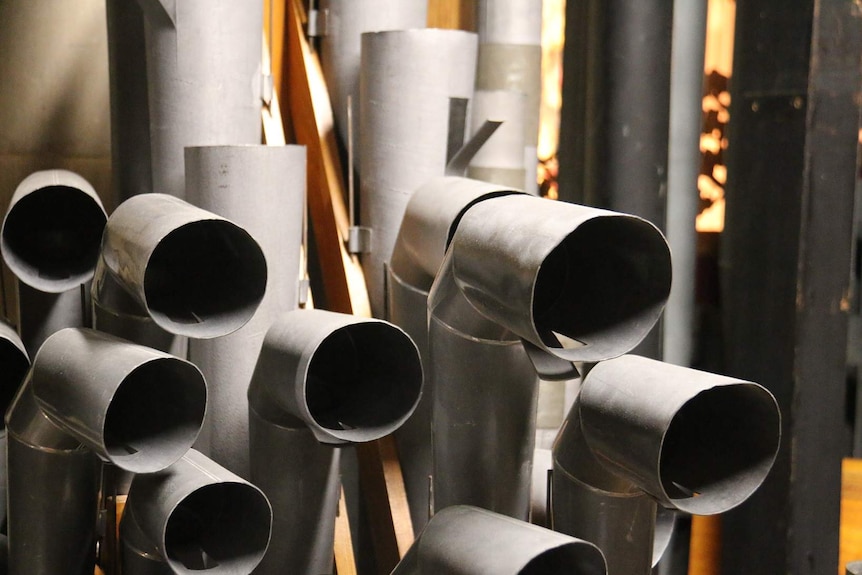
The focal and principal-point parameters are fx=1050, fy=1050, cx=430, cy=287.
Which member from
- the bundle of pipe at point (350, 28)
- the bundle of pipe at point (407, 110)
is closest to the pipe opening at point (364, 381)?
the bundle of pipe at point (407, 110)

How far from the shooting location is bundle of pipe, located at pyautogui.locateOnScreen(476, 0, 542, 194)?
5.59 feet

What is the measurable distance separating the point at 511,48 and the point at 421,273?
0.52 metres

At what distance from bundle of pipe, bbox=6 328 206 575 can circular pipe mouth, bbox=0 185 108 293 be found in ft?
0.60

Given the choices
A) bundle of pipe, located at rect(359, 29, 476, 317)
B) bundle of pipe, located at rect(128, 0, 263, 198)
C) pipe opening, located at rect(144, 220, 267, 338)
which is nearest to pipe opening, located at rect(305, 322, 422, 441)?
pipe opening, located at rect(144, 220, 267, 338)

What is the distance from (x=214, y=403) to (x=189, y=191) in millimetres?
282

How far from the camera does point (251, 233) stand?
136cm

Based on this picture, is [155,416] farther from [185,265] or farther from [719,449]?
[719,449]

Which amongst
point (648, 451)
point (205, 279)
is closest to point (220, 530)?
point (205, 279)

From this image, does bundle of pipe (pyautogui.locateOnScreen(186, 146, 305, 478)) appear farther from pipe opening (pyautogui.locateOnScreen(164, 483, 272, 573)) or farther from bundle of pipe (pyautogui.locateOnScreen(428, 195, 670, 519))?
bundle of pipe (pyautogui.locateOnScreen(428, 195, 670, 519))

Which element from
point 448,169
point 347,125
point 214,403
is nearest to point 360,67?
point 347,125

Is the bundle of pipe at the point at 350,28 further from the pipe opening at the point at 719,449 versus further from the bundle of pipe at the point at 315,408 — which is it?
the pipe opening at the point at 719,449

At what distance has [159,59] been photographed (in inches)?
56.4

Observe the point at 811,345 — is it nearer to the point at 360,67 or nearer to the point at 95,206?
the point at 360,67

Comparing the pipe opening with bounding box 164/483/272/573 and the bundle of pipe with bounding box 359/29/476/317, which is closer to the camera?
the pipe opening with bounding box 164/483/272/573
